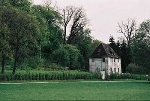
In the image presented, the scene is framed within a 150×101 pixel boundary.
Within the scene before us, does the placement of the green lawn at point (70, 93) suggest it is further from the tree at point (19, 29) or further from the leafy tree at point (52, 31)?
the leafy tree at point (52, 31)

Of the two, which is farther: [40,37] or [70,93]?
[40,37]

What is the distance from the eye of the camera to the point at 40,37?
189 ft

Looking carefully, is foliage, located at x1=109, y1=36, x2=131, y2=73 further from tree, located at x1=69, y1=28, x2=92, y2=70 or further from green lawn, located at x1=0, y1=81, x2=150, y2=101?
green lawn, located at x1=0, y1=81, x2=150, y2=101

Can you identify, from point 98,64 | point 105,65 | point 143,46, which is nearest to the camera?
point 143,46

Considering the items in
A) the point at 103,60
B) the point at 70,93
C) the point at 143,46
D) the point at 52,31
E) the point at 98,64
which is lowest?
the point at 70,93

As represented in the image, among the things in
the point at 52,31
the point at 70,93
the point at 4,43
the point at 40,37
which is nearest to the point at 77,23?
the point at 52,31

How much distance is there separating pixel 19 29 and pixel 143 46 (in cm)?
2084

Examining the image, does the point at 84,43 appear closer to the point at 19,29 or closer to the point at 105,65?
the point at 105,65

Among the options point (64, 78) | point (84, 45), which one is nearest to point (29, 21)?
point (64, 78)

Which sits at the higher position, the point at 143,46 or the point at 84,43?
the point at 84,43

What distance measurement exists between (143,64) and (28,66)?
19084 mm

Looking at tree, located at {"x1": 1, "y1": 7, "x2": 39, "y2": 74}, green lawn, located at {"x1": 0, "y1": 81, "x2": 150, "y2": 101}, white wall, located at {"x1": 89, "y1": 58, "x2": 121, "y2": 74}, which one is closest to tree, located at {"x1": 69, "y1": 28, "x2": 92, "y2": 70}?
white wall, located at {"x1": 89, "y1": 58, "x2": 121, "y2": 74}

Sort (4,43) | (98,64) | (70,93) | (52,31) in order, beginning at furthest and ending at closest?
(52,31)
(98,64)
(4,43)
(70,93)

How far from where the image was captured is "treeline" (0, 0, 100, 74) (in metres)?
45.6
